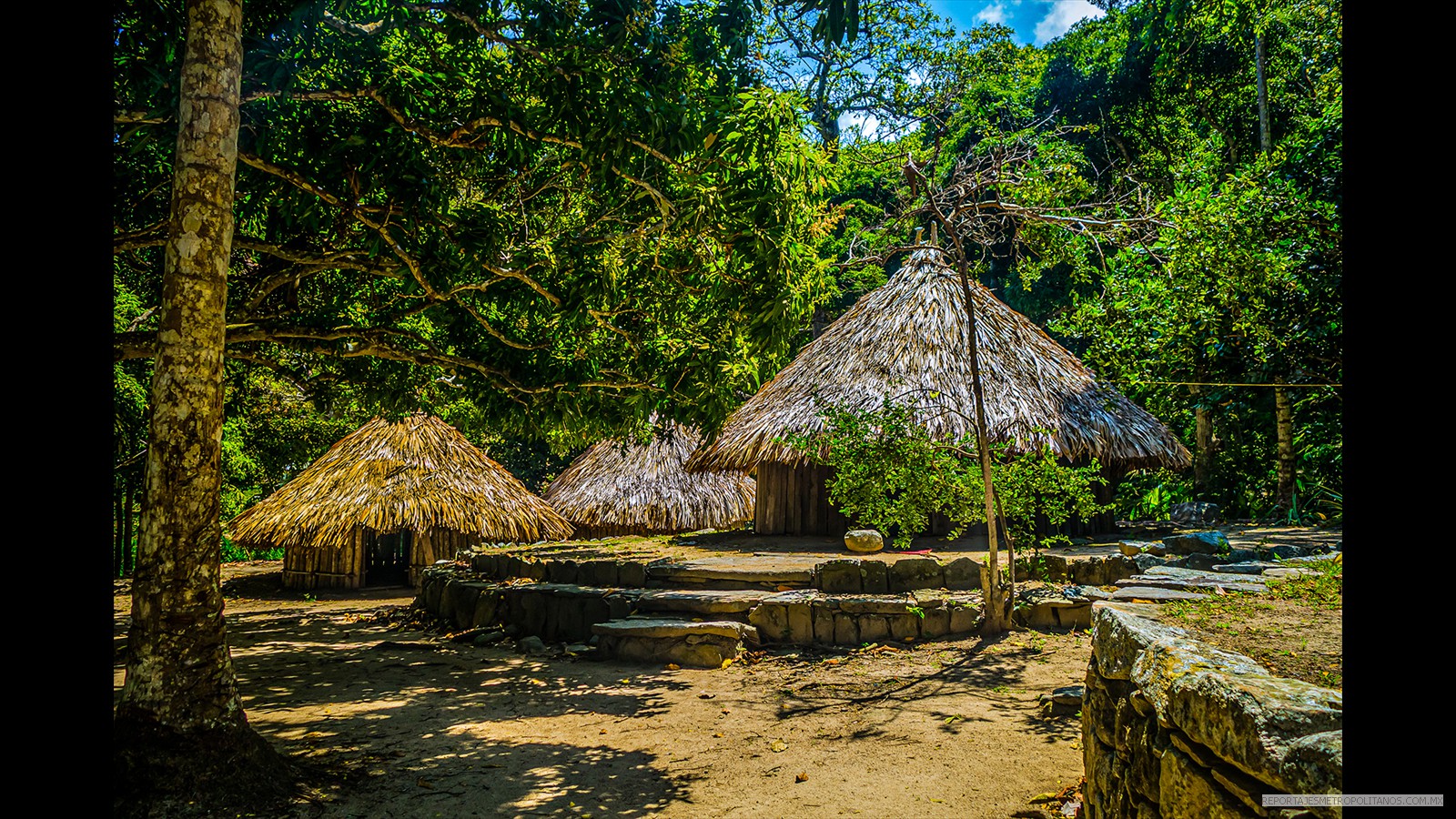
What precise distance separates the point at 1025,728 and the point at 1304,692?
3.52 m

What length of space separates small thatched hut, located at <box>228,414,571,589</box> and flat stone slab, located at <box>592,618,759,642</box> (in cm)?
639

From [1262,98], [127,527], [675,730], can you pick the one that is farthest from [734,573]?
[1262,98]

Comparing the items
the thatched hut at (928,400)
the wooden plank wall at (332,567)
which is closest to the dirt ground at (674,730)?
the thatched hut at (928,400)

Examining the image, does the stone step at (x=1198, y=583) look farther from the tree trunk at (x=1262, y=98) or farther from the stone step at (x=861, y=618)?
the tree trunk at (x=1262, y=98)

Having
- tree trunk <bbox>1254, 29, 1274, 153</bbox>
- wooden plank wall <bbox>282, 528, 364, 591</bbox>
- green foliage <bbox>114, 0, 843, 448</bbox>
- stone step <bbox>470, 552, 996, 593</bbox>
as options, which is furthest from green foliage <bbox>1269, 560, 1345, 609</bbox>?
wooden plank wall <bbox>282, 528, 364, 591</bbox>

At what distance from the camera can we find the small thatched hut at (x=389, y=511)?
44.4 feet

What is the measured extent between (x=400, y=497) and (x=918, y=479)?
9.56m

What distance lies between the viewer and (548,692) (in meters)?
6.91

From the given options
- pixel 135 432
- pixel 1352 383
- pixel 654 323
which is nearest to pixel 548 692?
pixel 654 323

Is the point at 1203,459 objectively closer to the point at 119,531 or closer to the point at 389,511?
the point at 389,511

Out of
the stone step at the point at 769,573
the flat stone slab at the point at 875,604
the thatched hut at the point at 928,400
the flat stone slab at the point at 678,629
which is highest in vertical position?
the thatched hut at the point at 928,400

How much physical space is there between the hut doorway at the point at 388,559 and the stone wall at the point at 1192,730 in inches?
548

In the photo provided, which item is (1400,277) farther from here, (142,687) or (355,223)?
(355,223)

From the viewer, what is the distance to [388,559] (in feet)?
51.4
